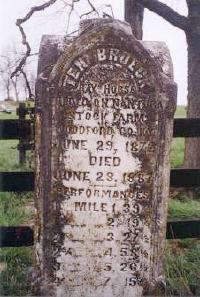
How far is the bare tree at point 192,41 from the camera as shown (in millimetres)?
7477

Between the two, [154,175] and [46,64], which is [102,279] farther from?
[46,64]

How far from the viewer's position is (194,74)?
7.64 meters

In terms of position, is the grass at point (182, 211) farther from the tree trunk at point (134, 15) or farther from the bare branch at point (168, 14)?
the tree trunk at point (134, 15)

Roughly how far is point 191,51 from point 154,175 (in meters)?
4.65

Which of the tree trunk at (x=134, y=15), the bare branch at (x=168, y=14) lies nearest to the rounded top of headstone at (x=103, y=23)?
the bare branch at (x=168, y=14)

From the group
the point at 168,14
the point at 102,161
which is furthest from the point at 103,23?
the point at 168,14

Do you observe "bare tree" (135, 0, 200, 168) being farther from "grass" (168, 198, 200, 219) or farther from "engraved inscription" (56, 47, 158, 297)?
"engraved inscription" (56, 47, 158, 297)

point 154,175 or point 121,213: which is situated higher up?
point 154,175

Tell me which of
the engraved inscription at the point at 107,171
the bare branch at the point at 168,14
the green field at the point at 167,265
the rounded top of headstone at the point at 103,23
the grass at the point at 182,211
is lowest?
the grass at the point at 182,211

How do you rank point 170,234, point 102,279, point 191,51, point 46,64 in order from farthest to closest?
point 191,51
point 170,234
point 102,279
point 46,64

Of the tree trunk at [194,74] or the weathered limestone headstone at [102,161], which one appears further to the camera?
the tree trunk at [194,74]

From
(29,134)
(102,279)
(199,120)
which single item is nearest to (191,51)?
(199,120)

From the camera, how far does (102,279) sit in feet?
11.6

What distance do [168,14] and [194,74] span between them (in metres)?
1.01
